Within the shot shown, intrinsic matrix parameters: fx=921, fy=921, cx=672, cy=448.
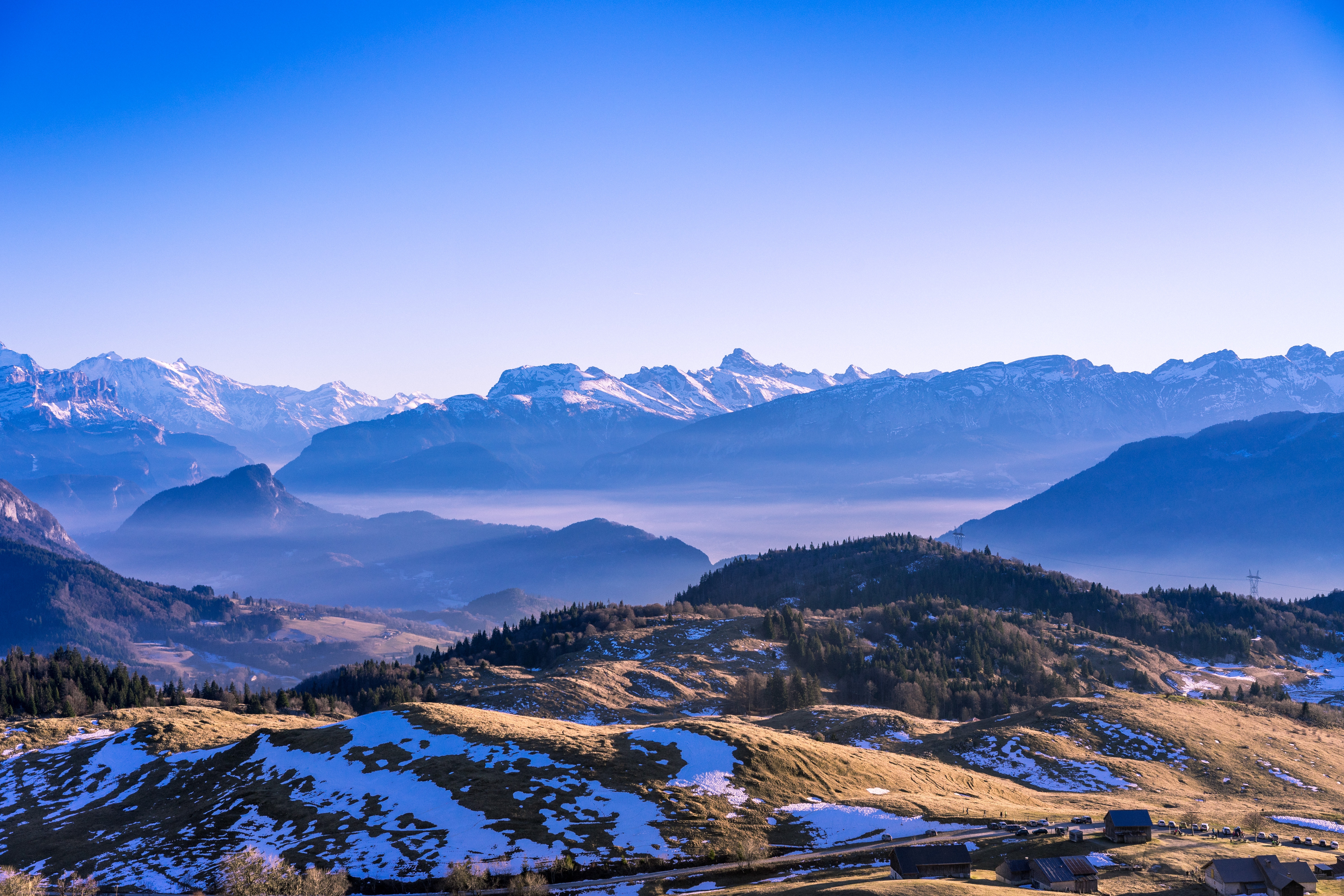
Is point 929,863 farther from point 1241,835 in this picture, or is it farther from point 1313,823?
point 1313,823

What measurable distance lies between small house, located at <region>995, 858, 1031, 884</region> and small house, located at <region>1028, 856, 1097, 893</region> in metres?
0.84

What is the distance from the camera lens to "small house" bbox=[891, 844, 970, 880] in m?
79.0

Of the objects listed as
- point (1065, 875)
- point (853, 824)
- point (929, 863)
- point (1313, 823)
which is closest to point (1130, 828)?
point (1065, 875)

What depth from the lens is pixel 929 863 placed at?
7925 centimetres

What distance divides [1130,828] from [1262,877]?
1704 cm

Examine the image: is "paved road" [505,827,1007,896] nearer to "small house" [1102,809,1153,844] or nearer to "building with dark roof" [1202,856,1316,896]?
"small house" [1102,809,1153,844]

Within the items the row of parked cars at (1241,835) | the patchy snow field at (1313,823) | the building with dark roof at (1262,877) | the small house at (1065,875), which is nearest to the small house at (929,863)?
the small house at (1065,875)

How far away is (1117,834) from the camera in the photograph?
90625 mm

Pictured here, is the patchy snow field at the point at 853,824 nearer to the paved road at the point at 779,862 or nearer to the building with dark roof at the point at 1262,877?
the paved road at the point at 779,862

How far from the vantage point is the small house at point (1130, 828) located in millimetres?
90250

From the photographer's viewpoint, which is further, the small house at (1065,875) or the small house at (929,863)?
the small house at (929,863)

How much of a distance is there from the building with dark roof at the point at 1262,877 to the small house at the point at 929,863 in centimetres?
1957

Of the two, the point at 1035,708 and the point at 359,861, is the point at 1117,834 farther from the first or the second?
the point at 1035,708

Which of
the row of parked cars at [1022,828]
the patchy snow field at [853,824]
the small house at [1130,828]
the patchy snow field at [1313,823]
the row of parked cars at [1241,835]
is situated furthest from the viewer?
the patchy snow field at [1313,823]
